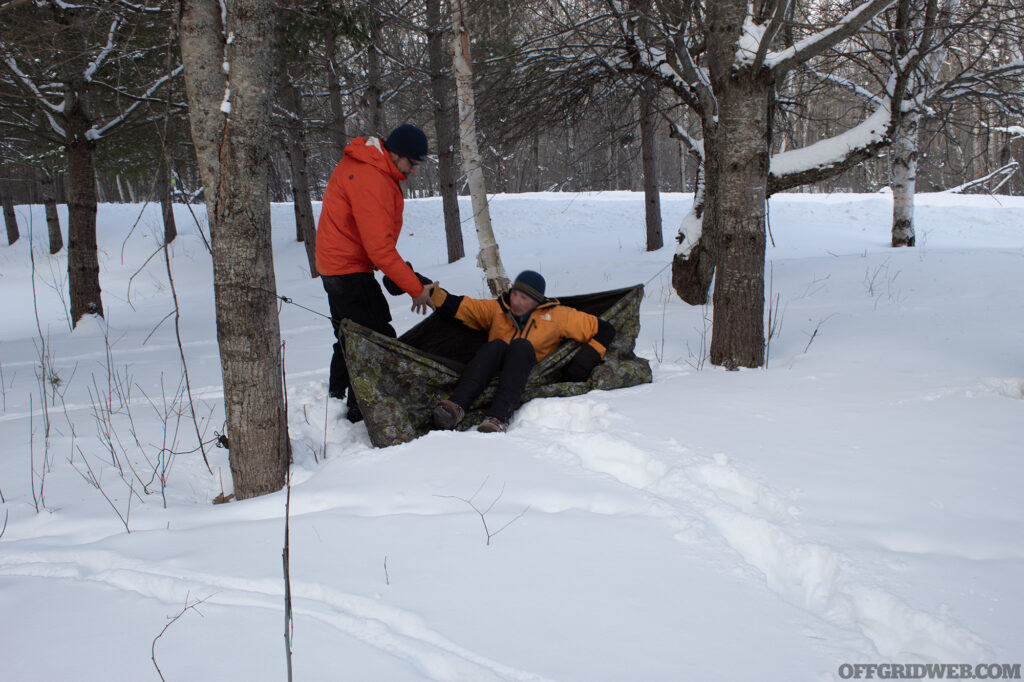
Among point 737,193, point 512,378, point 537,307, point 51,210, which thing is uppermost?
point 51,210

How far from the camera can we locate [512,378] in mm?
3412

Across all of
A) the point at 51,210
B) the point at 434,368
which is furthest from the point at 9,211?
the point at 434,368

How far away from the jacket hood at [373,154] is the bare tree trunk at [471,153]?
3225mm

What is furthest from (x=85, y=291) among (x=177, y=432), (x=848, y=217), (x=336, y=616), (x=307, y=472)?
(x=848, y=217)

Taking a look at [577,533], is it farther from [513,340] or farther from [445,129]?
[445,129]

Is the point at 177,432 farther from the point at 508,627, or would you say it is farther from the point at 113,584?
the point at 508,627

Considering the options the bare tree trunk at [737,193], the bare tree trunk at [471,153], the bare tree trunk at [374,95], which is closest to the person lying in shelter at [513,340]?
the bare tree trunk at [737,193]

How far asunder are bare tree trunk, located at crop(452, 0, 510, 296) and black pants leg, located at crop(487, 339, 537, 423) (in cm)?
330

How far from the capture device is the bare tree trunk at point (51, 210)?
41.5ft

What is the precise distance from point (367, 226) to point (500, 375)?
106cm

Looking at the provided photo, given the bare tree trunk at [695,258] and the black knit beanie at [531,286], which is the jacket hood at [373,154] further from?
the bare tree trunk at [695,258]

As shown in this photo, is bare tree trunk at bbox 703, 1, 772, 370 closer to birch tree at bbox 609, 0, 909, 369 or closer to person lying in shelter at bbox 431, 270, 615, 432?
birch tree at bbox 609, 0, 909, 369

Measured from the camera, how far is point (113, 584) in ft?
6.33

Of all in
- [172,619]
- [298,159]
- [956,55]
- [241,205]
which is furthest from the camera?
[298,159]
